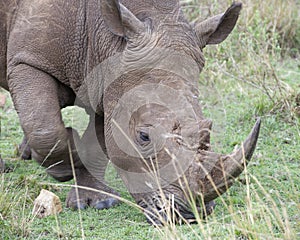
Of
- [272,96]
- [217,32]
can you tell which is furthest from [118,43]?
[272,96]

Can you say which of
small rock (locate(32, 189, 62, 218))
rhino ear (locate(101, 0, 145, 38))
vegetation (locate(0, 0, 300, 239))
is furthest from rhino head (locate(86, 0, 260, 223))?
small rock (locate(32, 189, 62, 218))

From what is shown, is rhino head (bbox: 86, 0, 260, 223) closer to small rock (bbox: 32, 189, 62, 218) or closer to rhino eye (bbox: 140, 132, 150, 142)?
rhino eye (bbox: 140, 132, 150, 142)

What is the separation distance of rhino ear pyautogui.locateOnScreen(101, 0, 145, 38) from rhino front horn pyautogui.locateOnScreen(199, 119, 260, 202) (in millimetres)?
999

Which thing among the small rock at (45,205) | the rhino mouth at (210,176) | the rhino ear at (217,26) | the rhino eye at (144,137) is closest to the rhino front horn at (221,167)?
the rhino mouth at (210,176)

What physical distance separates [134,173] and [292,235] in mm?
1342

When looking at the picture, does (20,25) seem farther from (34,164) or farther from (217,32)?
(34,164)

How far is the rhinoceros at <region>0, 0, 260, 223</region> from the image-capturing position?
15.6 feet

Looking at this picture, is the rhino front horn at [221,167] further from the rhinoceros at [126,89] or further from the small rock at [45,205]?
the small rock at [45,205]

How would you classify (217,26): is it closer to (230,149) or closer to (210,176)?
(210,176)

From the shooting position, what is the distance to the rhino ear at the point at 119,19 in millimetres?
5094

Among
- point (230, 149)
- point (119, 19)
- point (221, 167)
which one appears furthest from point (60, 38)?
point (230, 149)

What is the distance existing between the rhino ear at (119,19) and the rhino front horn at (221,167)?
999mm

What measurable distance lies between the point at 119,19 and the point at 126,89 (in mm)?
456

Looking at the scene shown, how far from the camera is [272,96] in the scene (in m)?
7.83
